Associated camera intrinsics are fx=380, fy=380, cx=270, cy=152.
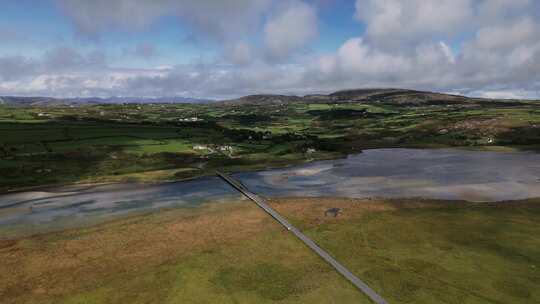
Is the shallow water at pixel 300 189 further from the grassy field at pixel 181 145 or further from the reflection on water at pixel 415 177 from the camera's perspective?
the grassy field at pixel 181 145

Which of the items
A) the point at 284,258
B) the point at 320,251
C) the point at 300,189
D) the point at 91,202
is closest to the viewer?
the point at 284,258

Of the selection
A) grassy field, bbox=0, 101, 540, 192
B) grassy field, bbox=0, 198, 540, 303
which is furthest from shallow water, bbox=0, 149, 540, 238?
grassy field, bbox=0, 101, 540, 192

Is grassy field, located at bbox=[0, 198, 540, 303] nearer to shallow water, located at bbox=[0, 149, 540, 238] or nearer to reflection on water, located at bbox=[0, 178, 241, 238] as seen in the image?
reflection on water, located at bbox=[0, 178, 241, 238]

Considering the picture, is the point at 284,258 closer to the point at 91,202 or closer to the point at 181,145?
the point at 91,202

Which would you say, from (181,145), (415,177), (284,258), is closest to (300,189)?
(415,177)

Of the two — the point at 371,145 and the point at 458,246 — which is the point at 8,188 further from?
the point at 371,145

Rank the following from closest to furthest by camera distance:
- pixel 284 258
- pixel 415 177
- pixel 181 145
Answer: pixel 284 258 → pixel 415 177 → pixel 181 145
